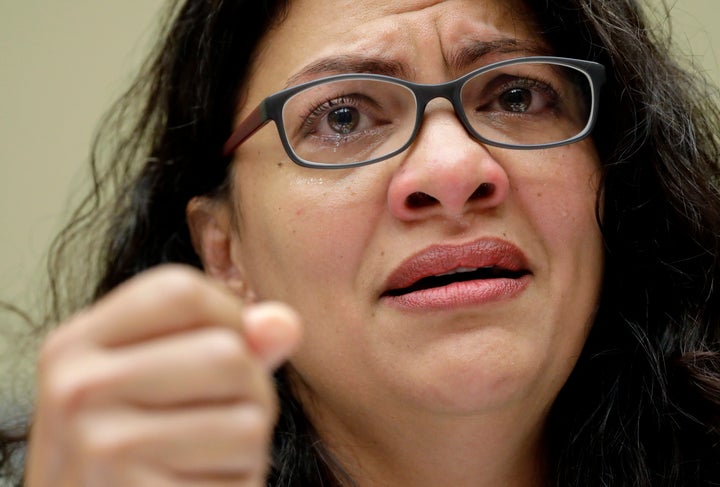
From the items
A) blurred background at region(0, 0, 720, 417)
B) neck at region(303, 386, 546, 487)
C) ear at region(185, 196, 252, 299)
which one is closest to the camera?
neck at region(303, 386, 546, 487)

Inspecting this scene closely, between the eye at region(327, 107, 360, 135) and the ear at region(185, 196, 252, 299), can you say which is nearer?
the eye at region(327, 107, 360, 135)

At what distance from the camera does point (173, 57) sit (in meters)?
1.47

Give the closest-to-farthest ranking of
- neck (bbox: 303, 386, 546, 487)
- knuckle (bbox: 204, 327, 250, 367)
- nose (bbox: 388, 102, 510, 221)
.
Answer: knuckle (bbox: 204, 327, 250, 367)
nose (bbox: 388, 102, 510, 221)
neck (bbox: 303, 386, 546, 487)

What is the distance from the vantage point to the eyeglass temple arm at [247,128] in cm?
122

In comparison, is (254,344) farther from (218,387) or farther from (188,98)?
(188,98)

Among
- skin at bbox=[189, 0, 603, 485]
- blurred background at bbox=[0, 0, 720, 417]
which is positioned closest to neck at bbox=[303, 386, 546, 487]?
skin at bbox=[189, 0, 603, 485]

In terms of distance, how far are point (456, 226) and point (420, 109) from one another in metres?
0.16

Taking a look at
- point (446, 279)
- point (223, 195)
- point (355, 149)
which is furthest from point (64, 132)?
point (446, 279)

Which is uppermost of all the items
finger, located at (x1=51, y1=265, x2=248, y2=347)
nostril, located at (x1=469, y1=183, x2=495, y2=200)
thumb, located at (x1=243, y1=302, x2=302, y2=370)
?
finger, located at (x1=51, y1=265, x2=248, y2=347)

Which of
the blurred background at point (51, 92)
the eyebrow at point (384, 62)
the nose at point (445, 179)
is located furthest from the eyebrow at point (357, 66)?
the blurred background at point (51, 92)

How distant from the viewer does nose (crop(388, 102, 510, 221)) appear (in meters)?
1.08

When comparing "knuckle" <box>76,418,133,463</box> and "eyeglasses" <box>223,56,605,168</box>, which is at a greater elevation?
"knuckle" <box>76,418,133,463</box>

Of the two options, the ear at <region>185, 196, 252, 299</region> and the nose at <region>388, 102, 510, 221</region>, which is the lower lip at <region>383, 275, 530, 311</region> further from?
the ear at <region>185, 196, 252, 299</region>

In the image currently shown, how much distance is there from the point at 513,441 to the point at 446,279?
0.26m
